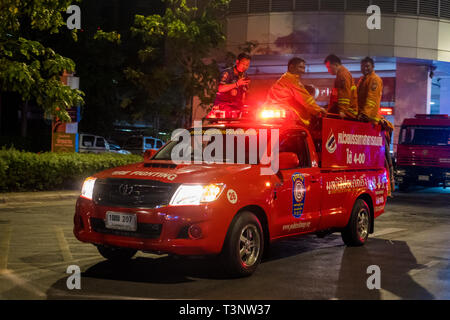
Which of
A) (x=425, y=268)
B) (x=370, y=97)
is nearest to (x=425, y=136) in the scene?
(x=370, y=97)

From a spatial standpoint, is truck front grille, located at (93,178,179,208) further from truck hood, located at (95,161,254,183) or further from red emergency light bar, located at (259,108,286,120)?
red emergency light bar, located at (259,108,286,120)

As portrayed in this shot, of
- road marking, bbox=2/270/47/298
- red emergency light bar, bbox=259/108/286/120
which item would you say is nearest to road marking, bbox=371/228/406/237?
red emergency light bar, bbox=259/108/286/120

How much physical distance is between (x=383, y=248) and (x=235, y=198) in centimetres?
382

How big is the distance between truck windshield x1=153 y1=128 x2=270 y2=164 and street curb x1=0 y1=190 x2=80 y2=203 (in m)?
8.03

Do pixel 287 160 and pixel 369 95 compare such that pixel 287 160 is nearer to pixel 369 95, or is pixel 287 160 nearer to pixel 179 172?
pixel 179 172

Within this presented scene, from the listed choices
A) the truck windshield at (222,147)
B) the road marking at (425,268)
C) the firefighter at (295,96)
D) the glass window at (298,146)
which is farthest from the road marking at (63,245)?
the road marking at (425,268)

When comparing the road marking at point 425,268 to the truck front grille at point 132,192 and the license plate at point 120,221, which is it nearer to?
the truck front grille at point 132,192

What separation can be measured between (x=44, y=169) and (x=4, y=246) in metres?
8.46

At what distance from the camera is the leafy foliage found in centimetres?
1616

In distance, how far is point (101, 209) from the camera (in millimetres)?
6906

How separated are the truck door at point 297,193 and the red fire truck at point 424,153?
16.5 meters

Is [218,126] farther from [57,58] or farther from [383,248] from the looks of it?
[57,58]

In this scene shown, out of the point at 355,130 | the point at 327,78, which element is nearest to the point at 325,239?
the point at 355,130

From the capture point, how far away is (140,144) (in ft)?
116
